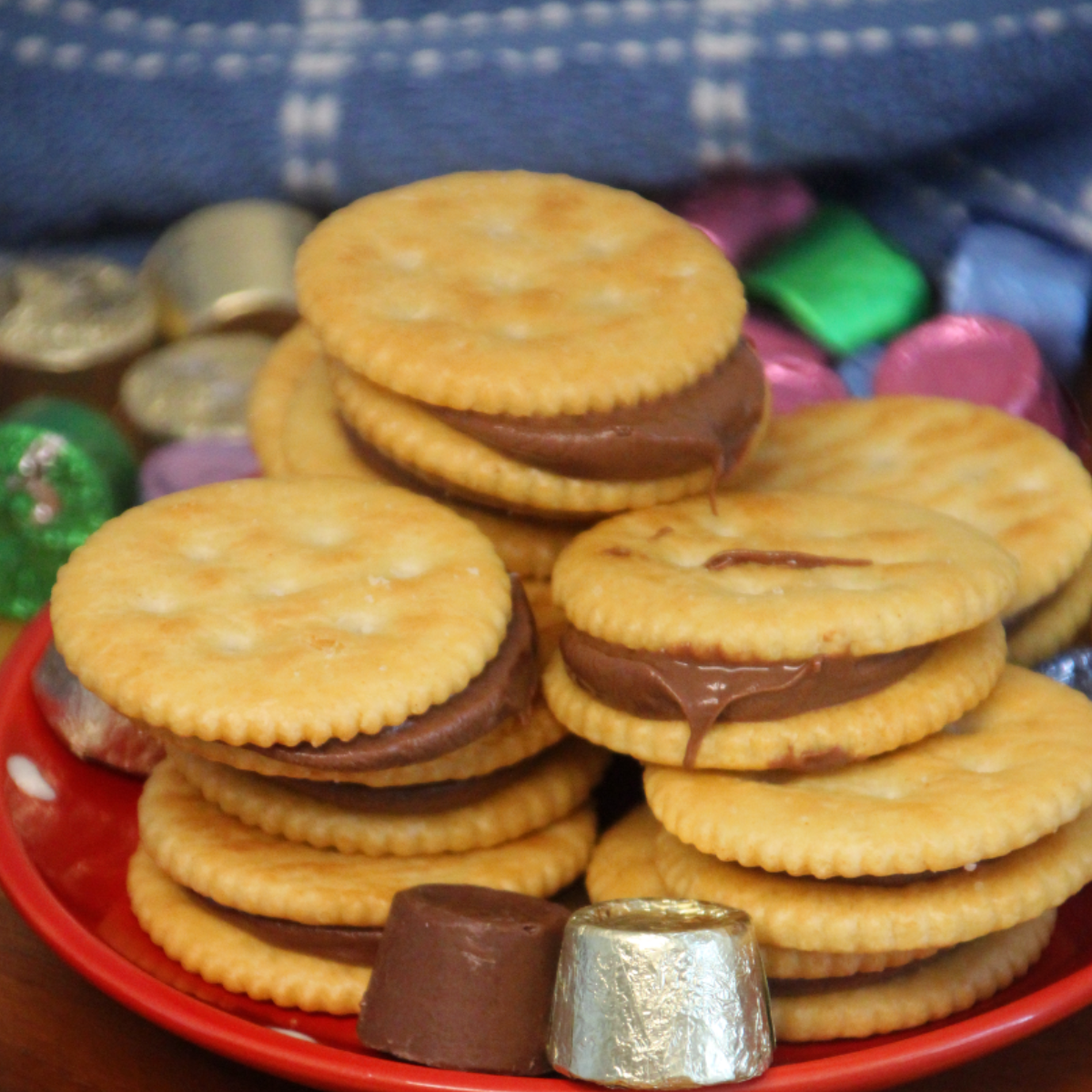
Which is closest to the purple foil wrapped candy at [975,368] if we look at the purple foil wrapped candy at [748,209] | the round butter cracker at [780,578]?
the purple foil wrapped candy at [748,209]

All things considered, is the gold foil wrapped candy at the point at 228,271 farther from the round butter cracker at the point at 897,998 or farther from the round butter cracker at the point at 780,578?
the round butter cracker at the point at 897,998

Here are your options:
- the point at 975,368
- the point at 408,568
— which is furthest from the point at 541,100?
the point at 408,568

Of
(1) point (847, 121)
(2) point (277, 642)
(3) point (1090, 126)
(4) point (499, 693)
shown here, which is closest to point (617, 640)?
(4) point (499, 693)

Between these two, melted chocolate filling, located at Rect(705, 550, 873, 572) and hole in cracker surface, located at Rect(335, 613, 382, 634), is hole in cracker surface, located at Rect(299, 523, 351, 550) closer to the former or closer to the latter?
hole in cracker surface, located at Rect(335, 613, 382, 634)

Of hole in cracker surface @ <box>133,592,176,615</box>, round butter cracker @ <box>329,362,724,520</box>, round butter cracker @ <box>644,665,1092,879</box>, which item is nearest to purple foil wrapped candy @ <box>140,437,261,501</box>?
round butter cracker @ <box>329,362,724,520</box>

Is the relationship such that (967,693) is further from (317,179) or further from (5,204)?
(5,204)

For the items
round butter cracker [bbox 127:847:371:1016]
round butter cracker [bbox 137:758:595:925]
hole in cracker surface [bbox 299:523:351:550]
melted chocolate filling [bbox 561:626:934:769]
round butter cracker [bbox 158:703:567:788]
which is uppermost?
melted chocolate filling [bbox 561:626:934:769]
